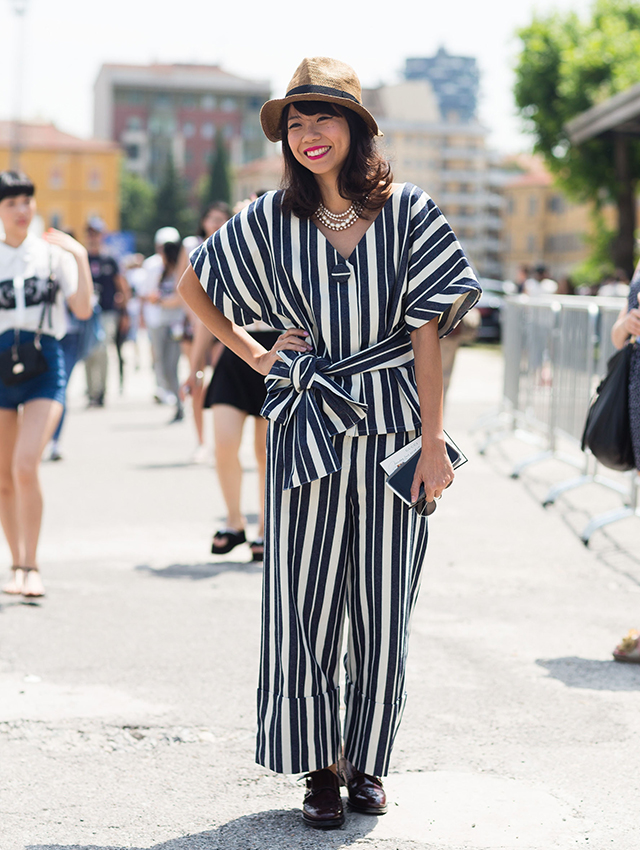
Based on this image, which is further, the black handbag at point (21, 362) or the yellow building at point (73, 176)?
the yellow building at point (73, 176)

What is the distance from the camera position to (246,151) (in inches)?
5477

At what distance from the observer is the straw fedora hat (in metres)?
3.10

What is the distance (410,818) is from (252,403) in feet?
11.4

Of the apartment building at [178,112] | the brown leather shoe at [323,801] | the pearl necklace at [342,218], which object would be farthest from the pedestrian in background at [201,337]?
the apartment building at [178,112]

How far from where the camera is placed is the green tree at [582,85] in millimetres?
32531

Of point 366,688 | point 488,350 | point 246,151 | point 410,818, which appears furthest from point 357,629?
point 246,151

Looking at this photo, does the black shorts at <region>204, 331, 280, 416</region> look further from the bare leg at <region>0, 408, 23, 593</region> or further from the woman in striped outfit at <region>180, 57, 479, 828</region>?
the woman in striped outfit at <region>180, 57, 479, 828</region>

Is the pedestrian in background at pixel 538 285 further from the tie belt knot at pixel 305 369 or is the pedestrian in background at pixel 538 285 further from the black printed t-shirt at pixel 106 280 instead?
the tie belt knot at pixel 305 369

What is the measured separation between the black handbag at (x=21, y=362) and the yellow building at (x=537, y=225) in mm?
114613

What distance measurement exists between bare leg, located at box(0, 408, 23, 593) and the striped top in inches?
114

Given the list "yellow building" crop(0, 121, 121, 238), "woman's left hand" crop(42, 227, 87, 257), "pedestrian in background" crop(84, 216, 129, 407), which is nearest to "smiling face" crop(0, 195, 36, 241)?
"woman's left hand" crop(42, 227, 87, 257)

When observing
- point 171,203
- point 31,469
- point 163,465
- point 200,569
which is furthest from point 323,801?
point 171,203

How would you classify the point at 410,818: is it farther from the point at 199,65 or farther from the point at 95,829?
the point at 199,65

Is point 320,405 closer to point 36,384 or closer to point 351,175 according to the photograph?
point 351,175
